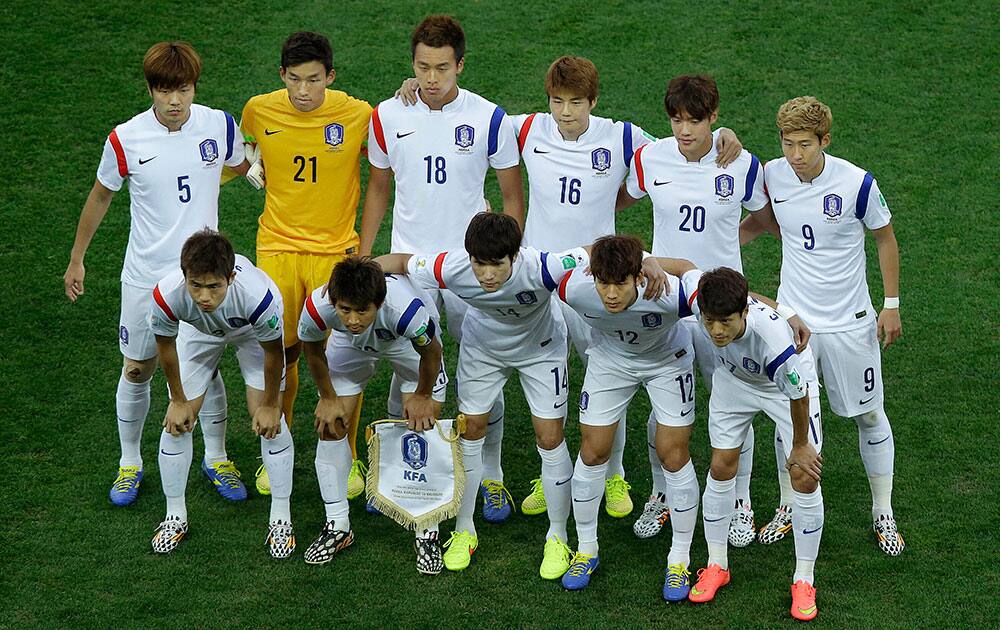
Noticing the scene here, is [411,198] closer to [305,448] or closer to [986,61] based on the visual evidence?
[305,448]

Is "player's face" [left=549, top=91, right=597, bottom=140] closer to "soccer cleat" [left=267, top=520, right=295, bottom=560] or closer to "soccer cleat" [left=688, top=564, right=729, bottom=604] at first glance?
"soccer cleat" [left=688, top=564, right=729, bottom=604]

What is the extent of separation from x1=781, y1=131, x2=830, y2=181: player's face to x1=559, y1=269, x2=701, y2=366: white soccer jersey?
2.65 ft

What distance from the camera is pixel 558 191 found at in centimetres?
707

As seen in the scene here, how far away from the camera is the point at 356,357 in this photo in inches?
272

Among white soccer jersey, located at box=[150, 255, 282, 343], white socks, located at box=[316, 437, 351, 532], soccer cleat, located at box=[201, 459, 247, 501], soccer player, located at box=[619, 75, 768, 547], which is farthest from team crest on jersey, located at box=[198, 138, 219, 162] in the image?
soccer player, located at box=[619, 75, 768, 547]

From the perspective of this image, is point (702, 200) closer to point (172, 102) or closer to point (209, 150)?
point (209, 150)

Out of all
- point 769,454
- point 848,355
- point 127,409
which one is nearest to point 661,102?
point 769,454

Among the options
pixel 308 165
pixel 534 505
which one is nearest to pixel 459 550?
pixel 534 505

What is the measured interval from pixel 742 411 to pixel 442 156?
2026mm

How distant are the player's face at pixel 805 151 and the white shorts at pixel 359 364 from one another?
79.1 inches

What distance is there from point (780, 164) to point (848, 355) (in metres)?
1.01

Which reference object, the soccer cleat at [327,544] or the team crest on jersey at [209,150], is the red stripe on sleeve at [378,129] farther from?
the soccer cleat at [327,544]

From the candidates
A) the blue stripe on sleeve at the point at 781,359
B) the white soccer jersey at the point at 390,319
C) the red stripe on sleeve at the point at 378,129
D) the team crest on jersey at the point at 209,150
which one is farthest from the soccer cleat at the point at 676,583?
the team crest on jersey at the point at 209,150

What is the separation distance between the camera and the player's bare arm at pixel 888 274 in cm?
677
